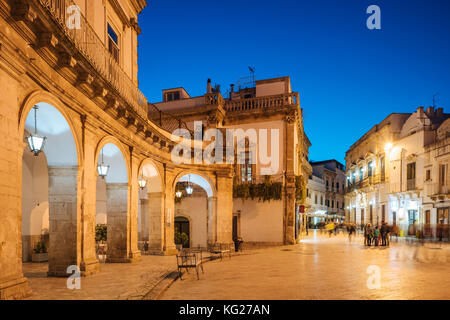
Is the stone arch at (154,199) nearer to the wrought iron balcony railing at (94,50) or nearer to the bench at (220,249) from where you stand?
the bench at (220,249)

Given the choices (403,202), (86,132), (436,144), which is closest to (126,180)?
(86,132)

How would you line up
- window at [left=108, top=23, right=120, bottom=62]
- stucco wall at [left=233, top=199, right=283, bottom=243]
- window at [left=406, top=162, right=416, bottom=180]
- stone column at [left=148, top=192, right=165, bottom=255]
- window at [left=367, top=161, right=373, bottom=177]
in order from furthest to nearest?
1. window at [left=367, top=161, right=373, bottom=177]
2. window at [left=406, top=162, right=416, bottom=180]
3. stucco wall at [left=233, top=199, right=283, bottom=243]
4. stone column at [left=148, top=192, right=165, bottom=255]
5. window at [left=108, top=23, right=120, bottom=62]

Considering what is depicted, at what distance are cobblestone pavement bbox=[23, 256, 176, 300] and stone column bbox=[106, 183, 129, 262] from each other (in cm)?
50

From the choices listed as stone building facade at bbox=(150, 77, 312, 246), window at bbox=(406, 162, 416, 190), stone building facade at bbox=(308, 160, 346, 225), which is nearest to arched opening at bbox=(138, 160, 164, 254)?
stone building facade at bbox=(150, 77, 312, 246)

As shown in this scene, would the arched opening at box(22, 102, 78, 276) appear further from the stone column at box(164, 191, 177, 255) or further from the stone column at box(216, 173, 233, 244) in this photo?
the stone column at box(216, 173, 233, 244)

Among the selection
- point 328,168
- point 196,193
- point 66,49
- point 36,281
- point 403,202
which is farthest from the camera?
point 328,168

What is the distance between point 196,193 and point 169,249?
6.49 m

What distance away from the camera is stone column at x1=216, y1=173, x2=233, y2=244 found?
59.0 ft

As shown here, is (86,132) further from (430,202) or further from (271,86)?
(430,202)

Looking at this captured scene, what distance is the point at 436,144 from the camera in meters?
27.6

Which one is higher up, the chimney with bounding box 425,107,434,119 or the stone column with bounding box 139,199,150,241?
the chimney with bounding box 425,107,434,119

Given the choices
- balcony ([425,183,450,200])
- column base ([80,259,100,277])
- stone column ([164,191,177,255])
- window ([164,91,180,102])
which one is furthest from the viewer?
window ([164,91,180,102])

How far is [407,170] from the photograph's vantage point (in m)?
31.7
